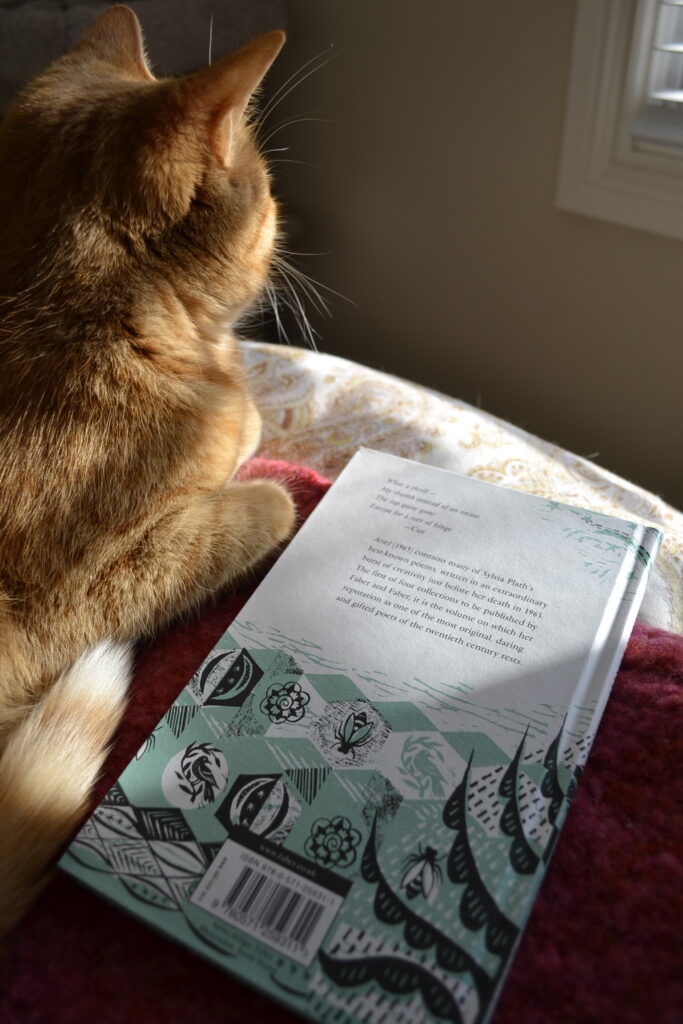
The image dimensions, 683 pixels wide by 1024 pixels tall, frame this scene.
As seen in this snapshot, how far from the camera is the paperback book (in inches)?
17.7

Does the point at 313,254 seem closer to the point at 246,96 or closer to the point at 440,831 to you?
the point at 246,96

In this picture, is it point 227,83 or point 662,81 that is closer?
point 227,83

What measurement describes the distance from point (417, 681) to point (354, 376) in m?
0.50

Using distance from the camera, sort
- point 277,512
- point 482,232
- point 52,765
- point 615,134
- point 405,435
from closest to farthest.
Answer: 1. point 52,765
2. point 277,512
3. point 405,435
4. point 615,134
5. point 482,232

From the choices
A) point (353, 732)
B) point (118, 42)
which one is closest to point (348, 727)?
point (353, 732)

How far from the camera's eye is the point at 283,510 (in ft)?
2.37

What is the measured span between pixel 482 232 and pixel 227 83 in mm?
686

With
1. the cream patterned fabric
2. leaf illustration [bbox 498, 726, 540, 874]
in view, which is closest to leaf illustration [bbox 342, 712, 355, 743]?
leaf illustration [bbox 498, 726, 540, 874]

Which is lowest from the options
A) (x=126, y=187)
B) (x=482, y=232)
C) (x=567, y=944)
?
(x=567, y=944)

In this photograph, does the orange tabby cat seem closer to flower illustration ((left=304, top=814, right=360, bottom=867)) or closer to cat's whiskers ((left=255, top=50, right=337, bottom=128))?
flower illustration ((left=304, top=814, right=360, bottom=867))

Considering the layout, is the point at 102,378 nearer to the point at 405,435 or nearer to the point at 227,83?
the point at 227,83

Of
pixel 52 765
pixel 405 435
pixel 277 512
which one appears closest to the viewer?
pixel 52 765

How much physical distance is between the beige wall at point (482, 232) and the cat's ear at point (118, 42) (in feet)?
1.64

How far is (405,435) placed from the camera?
89cm
